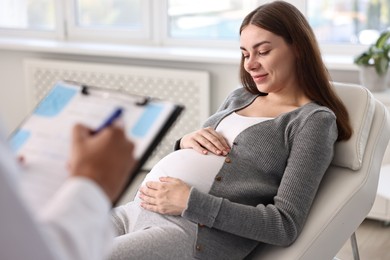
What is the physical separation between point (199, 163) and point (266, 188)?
203mm

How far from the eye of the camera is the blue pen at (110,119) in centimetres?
101

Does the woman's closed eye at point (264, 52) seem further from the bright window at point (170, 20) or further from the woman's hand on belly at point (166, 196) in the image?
the bright window at point (170, 20)

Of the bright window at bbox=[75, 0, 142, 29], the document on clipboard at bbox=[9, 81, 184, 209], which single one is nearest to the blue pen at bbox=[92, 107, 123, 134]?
the document on clipboard at bbox=[9, 81, 184, 209]

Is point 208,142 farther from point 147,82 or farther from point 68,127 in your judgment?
point 147,82

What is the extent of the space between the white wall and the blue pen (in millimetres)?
2454

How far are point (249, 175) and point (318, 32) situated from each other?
1.82m

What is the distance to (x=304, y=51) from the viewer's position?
2057 mm

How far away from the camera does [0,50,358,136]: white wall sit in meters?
3.66

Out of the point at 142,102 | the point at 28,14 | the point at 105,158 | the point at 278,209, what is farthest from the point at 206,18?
the point at 105,158

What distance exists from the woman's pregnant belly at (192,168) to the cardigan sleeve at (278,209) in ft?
0.39

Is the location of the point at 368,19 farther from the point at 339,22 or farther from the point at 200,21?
the point at 200,21

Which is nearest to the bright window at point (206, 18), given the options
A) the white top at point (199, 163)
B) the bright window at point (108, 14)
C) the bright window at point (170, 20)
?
the bright window at point (170, 20)

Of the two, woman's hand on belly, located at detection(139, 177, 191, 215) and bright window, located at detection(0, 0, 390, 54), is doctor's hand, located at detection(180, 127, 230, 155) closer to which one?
woman's hand on belly, located at detection(139, 177, 191, 215)

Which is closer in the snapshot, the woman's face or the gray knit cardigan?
the gray knit cardigan
